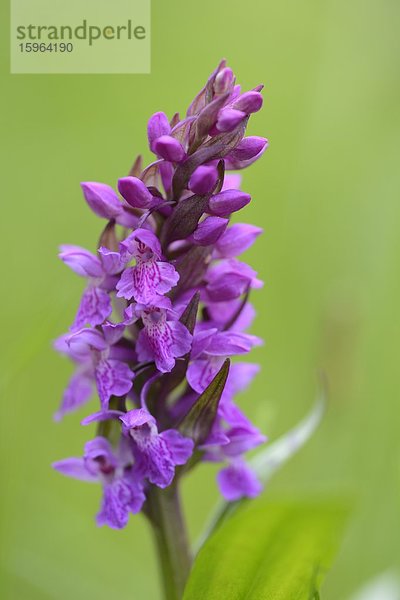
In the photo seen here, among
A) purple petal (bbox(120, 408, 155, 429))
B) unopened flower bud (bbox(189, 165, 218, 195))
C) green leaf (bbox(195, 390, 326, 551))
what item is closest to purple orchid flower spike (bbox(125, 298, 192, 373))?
purple petal (bbox(120, 408, 155, 429))

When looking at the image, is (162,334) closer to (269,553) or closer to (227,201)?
(227,201)

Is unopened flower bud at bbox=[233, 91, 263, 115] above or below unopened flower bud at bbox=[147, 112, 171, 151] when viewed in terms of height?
above

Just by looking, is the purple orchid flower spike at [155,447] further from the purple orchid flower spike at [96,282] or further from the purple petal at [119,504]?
the purple orchid flower spike at [96,282]

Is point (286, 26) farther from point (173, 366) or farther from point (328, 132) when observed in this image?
point (173, 366)

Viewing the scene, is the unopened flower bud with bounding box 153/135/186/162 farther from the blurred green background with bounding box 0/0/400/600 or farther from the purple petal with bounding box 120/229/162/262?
the blurred green background with bounding box 0/0/400/600

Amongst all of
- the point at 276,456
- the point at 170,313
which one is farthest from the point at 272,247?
the point at 170,313

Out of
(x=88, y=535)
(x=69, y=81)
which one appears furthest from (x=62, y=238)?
(x=88, y=535)

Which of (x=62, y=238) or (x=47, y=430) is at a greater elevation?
(x=62, y=238)
